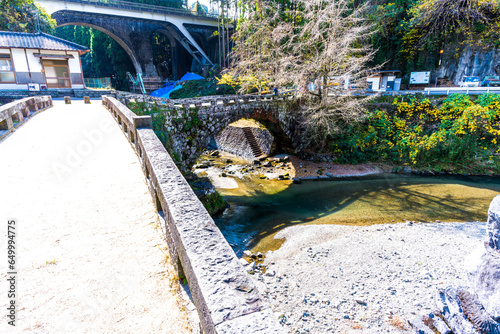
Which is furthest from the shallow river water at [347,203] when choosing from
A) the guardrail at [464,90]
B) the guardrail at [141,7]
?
the guardrail at [141,7]

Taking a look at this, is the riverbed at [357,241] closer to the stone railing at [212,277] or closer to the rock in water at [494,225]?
the rock in water at [494,225]

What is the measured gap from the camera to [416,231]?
36.4 ft

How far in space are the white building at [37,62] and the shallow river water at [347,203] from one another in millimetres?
18469

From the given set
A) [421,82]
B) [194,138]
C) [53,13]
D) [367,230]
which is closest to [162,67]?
[53,13]

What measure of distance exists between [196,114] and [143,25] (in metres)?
31.0

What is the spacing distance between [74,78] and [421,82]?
3128cm

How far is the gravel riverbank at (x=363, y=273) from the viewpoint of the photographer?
7.18 metres

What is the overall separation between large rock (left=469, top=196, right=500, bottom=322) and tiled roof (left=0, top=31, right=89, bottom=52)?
2828 cm

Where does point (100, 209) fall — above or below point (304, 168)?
above

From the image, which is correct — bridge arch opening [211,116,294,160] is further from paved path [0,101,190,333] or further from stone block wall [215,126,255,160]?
paved path [0,101,190,333]

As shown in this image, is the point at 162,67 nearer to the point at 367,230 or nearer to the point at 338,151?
the point at 338,151

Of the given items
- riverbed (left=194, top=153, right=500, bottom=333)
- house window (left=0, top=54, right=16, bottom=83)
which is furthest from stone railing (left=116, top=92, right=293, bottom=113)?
house window (left=0, top=54, right=16, bottom=83)

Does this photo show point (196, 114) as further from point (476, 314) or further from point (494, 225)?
point (476, 314)

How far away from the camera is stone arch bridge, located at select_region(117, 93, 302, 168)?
13.2 metres
